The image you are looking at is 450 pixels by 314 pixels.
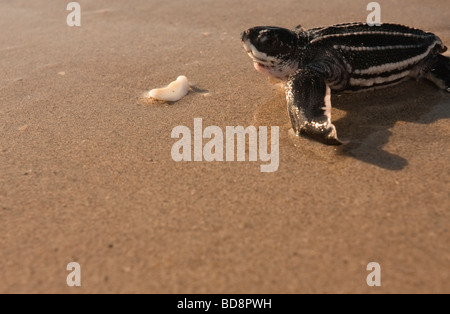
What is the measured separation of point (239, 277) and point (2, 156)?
1278mm

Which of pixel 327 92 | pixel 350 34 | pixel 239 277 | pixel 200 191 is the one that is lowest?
pixel 239 277

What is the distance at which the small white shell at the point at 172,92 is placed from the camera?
8.06 feet

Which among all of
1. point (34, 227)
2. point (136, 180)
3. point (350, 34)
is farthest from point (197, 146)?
point (350, 34)

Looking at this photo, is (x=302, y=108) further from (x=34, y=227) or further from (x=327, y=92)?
(x=34, y=227)

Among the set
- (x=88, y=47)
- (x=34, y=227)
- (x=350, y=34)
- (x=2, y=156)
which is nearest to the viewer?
(x=34, y=227)

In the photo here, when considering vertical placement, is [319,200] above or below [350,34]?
below

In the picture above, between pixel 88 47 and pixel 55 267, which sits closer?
pixel 55 267

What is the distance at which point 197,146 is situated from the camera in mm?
2041

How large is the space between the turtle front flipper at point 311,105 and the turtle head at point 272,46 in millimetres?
132

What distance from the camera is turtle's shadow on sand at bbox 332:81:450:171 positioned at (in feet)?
6.15

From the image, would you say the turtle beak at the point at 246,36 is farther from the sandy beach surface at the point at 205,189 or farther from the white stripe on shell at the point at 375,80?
the white stripe on shell at the point at 375,80

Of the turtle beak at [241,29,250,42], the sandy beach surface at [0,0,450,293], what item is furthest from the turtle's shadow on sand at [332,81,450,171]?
the turtle beak at [241,29,250,42]

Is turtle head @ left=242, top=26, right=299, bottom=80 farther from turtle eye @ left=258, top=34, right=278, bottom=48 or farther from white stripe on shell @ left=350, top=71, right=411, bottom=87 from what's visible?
white stripe on shell @ left=350, top=71, right=411, bottom=87

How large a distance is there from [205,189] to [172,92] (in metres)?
0.91
